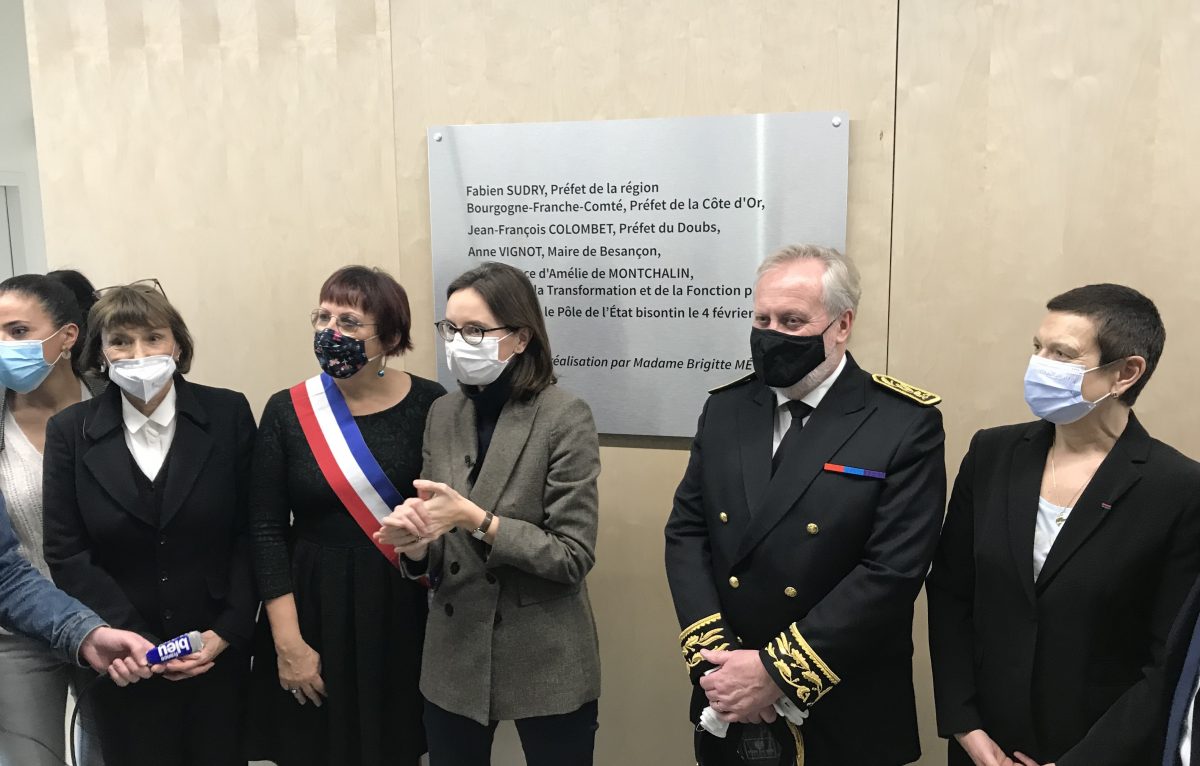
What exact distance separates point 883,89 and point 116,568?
7.88 feet

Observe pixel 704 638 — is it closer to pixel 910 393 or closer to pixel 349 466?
pixel 910 393

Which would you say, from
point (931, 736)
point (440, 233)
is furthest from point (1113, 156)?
point (440, 233)

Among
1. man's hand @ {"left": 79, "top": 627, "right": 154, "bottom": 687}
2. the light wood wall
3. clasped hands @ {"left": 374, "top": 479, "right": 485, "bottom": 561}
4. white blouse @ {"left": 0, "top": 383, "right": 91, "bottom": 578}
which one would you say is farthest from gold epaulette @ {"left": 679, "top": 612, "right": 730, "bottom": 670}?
white blouse @ {"left": 0, "top": 383, "right": 91, "bottom": 578}

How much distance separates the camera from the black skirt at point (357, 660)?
6.73 feet

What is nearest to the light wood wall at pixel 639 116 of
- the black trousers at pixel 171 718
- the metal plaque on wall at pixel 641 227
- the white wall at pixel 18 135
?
the metal plaque on wall at pixel 641 227

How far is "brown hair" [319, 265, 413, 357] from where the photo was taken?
2.08 meters

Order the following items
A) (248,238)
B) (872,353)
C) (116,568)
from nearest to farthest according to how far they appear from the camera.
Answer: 1. (116,568)
2. (872,353)
3. (248,238)

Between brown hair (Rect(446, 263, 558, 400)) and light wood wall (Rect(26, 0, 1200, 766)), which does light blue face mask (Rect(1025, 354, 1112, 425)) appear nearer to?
light wood wall (Rect(26, 0, 1200, 766))

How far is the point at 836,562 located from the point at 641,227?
1278mm

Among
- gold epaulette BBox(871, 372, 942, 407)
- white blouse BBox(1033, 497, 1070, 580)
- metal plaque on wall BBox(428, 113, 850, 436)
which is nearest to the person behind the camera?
white blouse BBox(1033, 497, 1070, 580)

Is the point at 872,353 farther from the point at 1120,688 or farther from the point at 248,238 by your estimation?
the point at 248,238

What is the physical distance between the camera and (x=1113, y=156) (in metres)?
2.22

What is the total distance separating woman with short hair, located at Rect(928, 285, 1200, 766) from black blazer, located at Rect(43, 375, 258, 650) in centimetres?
172

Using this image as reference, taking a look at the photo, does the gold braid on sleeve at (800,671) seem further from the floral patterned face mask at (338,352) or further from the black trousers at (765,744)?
the floral patterned face mask at (338,352)
